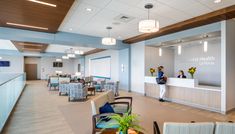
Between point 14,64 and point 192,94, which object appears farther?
point 14,64

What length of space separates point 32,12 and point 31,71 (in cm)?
1638

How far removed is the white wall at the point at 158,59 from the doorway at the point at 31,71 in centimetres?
1594

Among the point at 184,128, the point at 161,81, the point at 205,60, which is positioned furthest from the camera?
the point at 205,60

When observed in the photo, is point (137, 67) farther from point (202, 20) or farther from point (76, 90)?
point (202, 20)

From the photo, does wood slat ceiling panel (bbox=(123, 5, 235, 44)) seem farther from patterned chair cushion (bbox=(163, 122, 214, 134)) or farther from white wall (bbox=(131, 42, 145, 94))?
patterned chair cushion (bbox=(163, 122, 214, 134))

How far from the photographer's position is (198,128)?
157cm

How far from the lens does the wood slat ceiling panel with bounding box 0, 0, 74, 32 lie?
12.1 feet

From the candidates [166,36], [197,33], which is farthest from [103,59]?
[197,33]

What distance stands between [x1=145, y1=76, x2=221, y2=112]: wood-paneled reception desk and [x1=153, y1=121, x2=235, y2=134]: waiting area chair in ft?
13.3

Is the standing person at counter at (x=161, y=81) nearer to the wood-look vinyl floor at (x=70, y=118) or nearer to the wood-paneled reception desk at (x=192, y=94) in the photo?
the wood-paneled reception desk at (x=192, y=94)

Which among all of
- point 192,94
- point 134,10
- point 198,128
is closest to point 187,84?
point 192,94

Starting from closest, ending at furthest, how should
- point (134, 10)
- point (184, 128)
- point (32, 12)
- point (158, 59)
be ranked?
point (184, 128) < point (32, 12) < point (134, 10) < point (158, 59)

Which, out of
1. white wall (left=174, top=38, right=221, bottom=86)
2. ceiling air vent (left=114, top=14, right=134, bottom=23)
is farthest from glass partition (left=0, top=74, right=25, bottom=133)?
white wall (left=174, top=38, right=221, bottom=86)

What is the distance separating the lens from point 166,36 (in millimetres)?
6836
